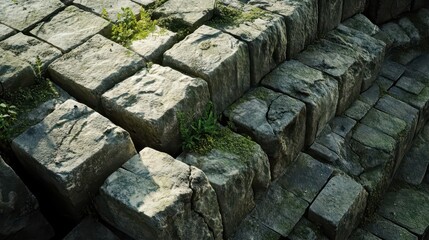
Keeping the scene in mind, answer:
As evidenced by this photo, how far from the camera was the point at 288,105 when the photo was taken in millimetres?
4547

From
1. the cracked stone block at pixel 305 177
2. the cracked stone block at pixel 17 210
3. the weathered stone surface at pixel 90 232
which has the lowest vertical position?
the cracked stone block at pixel 305 177

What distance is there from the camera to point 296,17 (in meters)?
5.00

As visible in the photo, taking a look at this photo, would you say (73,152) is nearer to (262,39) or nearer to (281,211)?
(281,211)

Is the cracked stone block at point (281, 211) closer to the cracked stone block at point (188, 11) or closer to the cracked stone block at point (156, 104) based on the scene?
the cracked stone block at point (156, 104)

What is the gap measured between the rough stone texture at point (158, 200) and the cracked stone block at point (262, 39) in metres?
1.48

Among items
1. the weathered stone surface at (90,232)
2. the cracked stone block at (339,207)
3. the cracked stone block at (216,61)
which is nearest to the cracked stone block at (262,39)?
the cracked stone block at (216,61)

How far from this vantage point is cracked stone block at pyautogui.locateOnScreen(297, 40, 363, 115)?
5.04m

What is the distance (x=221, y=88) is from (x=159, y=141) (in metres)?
0.83

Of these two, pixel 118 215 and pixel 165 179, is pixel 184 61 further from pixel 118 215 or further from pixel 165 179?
pixel 118 215

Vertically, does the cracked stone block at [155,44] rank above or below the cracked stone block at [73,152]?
above

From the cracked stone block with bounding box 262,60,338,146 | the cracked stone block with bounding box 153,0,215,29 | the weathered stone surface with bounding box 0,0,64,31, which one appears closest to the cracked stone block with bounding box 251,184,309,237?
the cracked stone block with bounding box 262,60,338,146

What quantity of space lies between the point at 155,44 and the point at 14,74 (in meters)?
1.27

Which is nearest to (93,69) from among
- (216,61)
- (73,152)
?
(73,152)

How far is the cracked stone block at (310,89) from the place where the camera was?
469 cm
